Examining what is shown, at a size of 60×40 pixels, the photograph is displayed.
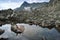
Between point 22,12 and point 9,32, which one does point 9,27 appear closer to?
point 9,32

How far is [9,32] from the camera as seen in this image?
15.5m

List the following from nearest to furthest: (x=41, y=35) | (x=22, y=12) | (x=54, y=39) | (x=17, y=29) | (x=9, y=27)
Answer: (x=54, y=39) → (x=41, y=35) → (x=17, y=29) → (x=9, y=27) → (x=22, y=12)

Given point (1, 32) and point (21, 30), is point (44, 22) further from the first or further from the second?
point (1, 32)

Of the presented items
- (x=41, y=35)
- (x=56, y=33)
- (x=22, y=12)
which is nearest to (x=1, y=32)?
(x=41, y=35)

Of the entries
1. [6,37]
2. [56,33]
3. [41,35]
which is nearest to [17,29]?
[6,37]

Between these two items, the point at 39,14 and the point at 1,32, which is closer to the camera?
the point at 1,32

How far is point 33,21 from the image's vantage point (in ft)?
64.2

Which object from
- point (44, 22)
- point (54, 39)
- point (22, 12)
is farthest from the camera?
point (22, 12)

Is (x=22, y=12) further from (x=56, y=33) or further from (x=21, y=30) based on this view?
(x=56, y=33)

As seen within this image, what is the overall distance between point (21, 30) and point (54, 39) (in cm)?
388

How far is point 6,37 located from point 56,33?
15.4 feet

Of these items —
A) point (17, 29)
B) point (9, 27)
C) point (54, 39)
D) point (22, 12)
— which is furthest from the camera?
point (22, 12)

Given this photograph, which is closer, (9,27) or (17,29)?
(17,29)

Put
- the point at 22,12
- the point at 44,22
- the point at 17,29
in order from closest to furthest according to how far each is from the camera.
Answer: the point at 17,29
the point at 44,22
the point at 22,12
